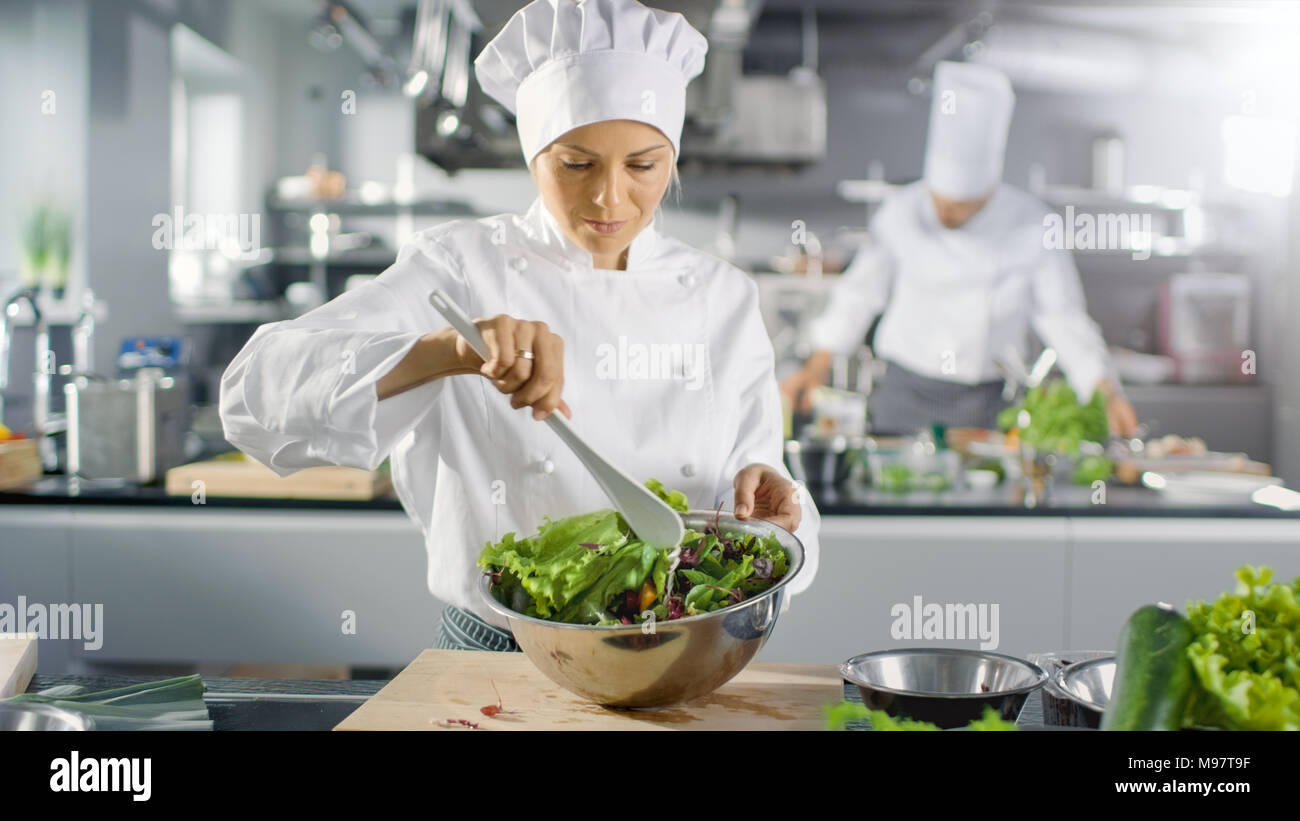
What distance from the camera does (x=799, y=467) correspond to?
93.5 inches

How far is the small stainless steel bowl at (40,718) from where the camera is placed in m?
0.75

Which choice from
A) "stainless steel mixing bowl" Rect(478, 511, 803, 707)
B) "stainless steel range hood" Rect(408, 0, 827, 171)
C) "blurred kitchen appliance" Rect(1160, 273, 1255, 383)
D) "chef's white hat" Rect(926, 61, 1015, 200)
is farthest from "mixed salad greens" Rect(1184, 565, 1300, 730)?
"blurred kitchen appliance" Rect(1160, 273, 1255, 383)

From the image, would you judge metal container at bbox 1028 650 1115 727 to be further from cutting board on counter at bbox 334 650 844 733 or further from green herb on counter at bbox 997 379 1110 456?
green herb on counter at bbox 997 379 1110 456

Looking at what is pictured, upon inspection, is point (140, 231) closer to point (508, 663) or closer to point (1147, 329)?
point (508, 663)

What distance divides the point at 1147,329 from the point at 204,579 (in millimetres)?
5022

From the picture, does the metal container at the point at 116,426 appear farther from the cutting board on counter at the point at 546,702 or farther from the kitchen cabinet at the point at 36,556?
the cutting board on counter at the point at 546,702

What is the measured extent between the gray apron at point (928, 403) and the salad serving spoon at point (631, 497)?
2797mm

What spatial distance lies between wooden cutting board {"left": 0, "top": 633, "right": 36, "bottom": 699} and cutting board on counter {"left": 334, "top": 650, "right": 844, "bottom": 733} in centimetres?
38

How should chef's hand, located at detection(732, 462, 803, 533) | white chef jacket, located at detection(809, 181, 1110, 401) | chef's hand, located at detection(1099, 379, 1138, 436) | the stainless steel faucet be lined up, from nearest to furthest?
chef's hand, located at detection(732, 462, 803, 533) → the stainless steel faucet → chef's hand, located at detection(1099, 379, 1138, 436) → white chef jacket, located at detection(809, 181, 1110, 401)

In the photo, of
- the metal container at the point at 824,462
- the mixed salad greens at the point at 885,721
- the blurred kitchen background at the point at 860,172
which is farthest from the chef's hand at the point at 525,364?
the blurred kitchen background at the point at 860,172

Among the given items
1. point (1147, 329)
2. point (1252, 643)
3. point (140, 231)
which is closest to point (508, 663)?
point (1252, 643)

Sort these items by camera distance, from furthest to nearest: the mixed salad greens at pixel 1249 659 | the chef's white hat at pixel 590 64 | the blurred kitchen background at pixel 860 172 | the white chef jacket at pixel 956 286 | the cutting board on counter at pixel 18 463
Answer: the blurred kitchen background at pixel 860 172 → the white chef jacket at pixel 956 286 → the cutting board on counter at pixel 18 463 → the chef's white hat at pixel 590 64 → the mixed salad greens at pixel 1249 659

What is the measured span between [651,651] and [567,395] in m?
0.55

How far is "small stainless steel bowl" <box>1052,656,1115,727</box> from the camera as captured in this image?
0.81 meters
